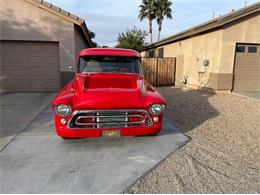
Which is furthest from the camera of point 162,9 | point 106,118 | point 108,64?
point 162,9

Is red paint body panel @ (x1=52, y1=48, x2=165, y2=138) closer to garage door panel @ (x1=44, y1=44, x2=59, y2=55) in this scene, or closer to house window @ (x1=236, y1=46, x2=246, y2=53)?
garage door panel @ (x1=44, y1=44, x2=59, y2=55)

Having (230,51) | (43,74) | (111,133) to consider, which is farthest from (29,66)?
(230,51)

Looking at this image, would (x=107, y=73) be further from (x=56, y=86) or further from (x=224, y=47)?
(x=224, y=47)

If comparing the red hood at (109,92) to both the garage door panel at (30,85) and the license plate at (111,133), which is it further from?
the garage door panel at (30,85)

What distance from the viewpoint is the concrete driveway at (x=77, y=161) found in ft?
8.57

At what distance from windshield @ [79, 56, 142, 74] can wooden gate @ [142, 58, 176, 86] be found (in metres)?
8.02

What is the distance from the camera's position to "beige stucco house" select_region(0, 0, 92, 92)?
9.07 m

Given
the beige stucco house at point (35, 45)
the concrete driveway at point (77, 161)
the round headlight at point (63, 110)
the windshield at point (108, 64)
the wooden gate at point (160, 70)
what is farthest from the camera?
the wooden gate at point (160, 70)

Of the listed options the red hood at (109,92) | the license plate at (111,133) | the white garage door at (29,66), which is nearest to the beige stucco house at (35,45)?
the white garage door at (29,66)

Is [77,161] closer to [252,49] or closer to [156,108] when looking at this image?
[156,108]

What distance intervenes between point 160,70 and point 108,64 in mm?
8988

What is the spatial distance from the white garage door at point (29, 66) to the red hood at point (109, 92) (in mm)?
6224

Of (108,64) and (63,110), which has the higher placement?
(108,64)

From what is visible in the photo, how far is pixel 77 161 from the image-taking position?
10.6 ft
